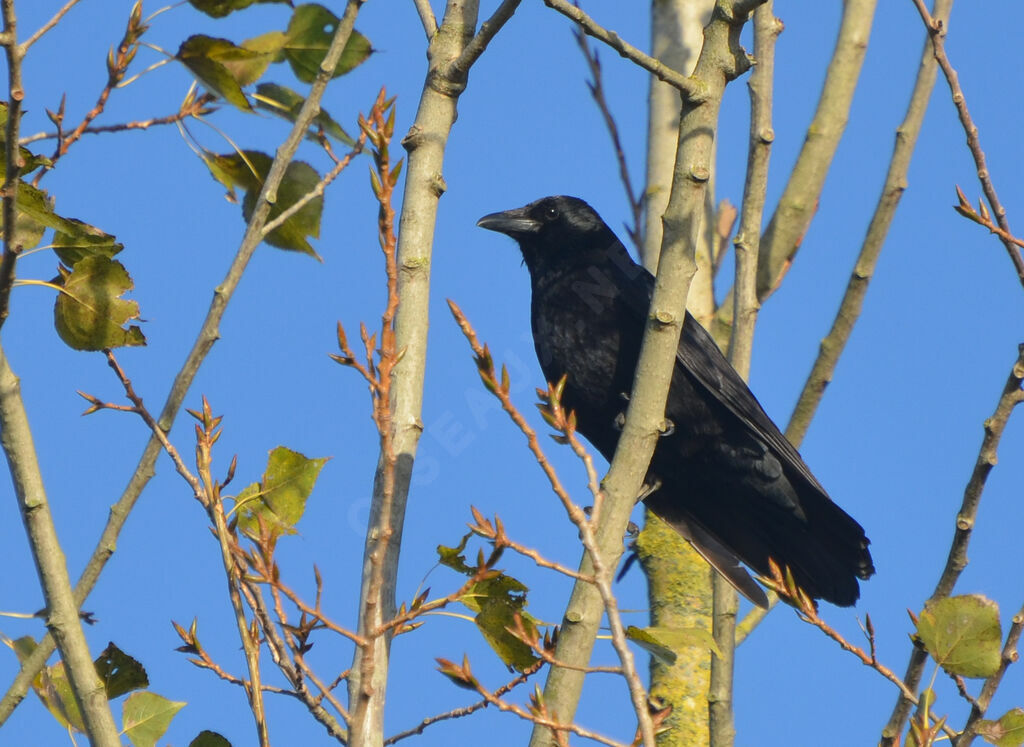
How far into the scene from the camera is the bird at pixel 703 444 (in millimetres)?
4629

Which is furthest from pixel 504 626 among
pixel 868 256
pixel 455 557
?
pixel 868 256

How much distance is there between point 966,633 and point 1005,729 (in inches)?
8.1

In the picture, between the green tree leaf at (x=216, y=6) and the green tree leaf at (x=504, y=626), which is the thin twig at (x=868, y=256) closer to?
the green tree leaf at (x=504, y=626)

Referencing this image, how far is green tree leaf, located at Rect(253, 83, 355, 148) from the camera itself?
289cm

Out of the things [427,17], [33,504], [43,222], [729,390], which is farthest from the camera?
[729,390]

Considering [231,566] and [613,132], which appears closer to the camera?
[231,566]

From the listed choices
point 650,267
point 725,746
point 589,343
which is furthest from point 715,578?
point 650,267

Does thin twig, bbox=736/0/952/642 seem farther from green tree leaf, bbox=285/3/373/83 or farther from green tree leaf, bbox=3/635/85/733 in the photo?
green tree leaf, bbox=3/635/85/733

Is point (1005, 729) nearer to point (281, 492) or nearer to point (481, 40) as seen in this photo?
point (281, 492)

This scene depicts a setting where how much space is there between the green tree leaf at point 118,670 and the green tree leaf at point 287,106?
4.24ft

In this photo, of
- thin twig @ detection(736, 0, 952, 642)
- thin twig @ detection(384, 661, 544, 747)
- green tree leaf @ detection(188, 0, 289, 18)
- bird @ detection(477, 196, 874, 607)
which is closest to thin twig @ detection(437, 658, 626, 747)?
thin twig @ detection(384, 661, 544, 747)

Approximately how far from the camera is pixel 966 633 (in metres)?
2.36

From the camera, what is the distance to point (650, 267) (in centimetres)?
518

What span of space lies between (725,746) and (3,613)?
7.35ft
